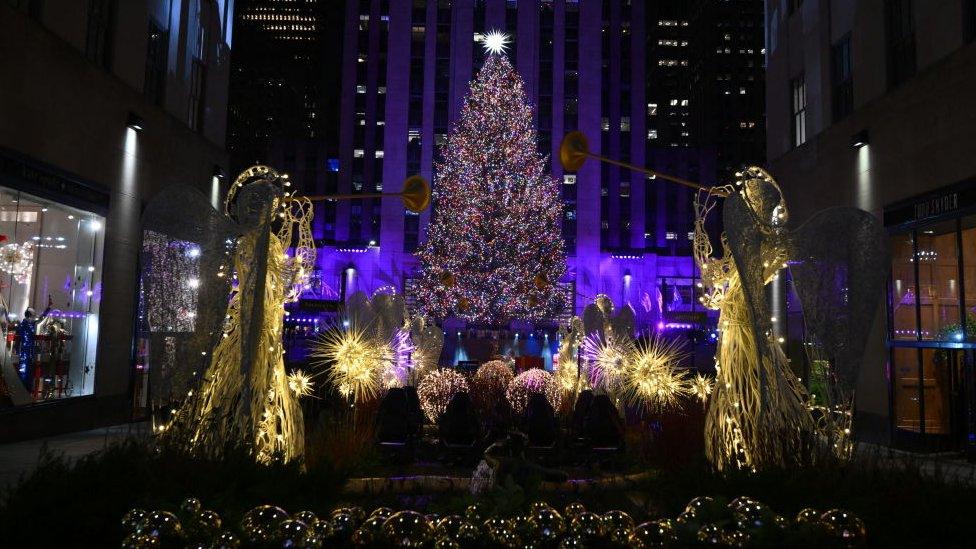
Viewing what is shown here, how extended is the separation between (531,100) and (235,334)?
4868cm

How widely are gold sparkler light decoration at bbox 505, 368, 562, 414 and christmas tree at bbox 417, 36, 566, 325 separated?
1900cm

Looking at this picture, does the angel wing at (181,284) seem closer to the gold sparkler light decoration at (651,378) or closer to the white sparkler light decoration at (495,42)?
the gold sparkler light decoration at (651,378)

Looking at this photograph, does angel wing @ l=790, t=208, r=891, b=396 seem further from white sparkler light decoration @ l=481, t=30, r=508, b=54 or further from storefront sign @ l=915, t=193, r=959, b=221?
white sparkler light decoration @ l=481, t=30, r=508, b=54

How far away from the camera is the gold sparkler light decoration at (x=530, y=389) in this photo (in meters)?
11.7

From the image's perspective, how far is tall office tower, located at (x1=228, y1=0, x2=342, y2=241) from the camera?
214 ft

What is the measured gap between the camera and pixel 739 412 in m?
7.04

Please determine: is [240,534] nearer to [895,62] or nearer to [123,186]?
[123,186]

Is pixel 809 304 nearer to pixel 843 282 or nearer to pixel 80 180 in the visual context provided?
pixel 843 282

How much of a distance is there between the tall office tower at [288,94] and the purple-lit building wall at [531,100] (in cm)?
725

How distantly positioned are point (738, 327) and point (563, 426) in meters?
4.50

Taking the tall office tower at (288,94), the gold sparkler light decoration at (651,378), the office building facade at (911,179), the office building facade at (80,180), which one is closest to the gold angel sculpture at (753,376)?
the gold sparkler light decoration at (651,378)

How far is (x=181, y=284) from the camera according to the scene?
20.6 ft

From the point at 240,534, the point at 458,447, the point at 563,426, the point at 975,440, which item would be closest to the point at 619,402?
the point at 563,426

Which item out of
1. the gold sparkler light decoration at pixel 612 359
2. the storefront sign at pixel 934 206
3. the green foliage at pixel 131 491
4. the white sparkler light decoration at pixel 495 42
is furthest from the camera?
the white sparkler light decoration at pixel 495 42
